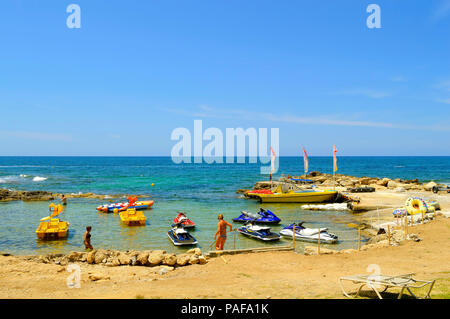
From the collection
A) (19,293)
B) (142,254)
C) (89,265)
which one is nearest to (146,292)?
(19,293)

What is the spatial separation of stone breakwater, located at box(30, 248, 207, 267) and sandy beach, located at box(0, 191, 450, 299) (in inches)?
17.0

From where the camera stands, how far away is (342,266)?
1152cm

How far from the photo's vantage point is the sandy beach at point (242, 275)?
8344 mm

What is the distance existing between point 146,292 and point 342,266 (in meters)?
7.12

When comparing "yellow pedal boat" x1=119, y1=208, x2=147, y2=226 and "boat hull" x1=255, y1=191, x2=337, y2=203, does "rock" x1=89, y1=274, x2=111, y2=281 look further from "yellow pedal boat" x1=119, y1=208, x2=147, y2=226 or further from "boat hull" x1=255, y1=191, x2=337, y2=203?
"boat hull" x1=255, y1=191, x2=337, y2=203

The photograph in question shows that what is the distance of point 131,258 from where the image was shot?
13602 mm

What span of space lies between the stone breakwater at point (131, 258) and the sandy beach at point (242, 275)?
431 mm

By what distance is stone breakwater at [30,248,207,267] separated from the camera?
502 inches

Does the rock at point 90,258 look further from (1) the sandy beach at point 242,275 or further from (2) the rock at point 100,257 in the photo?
(1) the sandy beach at point 242,275

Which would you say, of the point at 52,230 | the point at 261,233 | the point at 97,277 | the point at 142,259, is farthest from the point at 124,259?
the point at 261,233

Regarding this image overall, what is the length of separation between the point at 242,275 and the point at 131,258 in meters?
5.53

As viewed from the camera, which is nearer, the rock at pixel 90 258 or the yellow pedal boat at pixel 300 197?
the rock at pixel 90 258

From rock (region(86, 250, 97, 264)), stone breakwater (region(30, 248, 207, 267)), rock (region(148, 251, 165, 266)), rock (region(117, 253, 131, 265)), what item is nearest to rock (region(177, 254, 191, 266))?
stone breakwater (region(30, 248, 207, 267))

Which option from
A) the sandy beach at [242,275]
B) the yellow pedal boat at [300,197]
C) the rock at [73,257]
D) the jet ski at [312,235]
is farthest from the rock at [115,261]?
the yellow pedal boat at [300,197]
